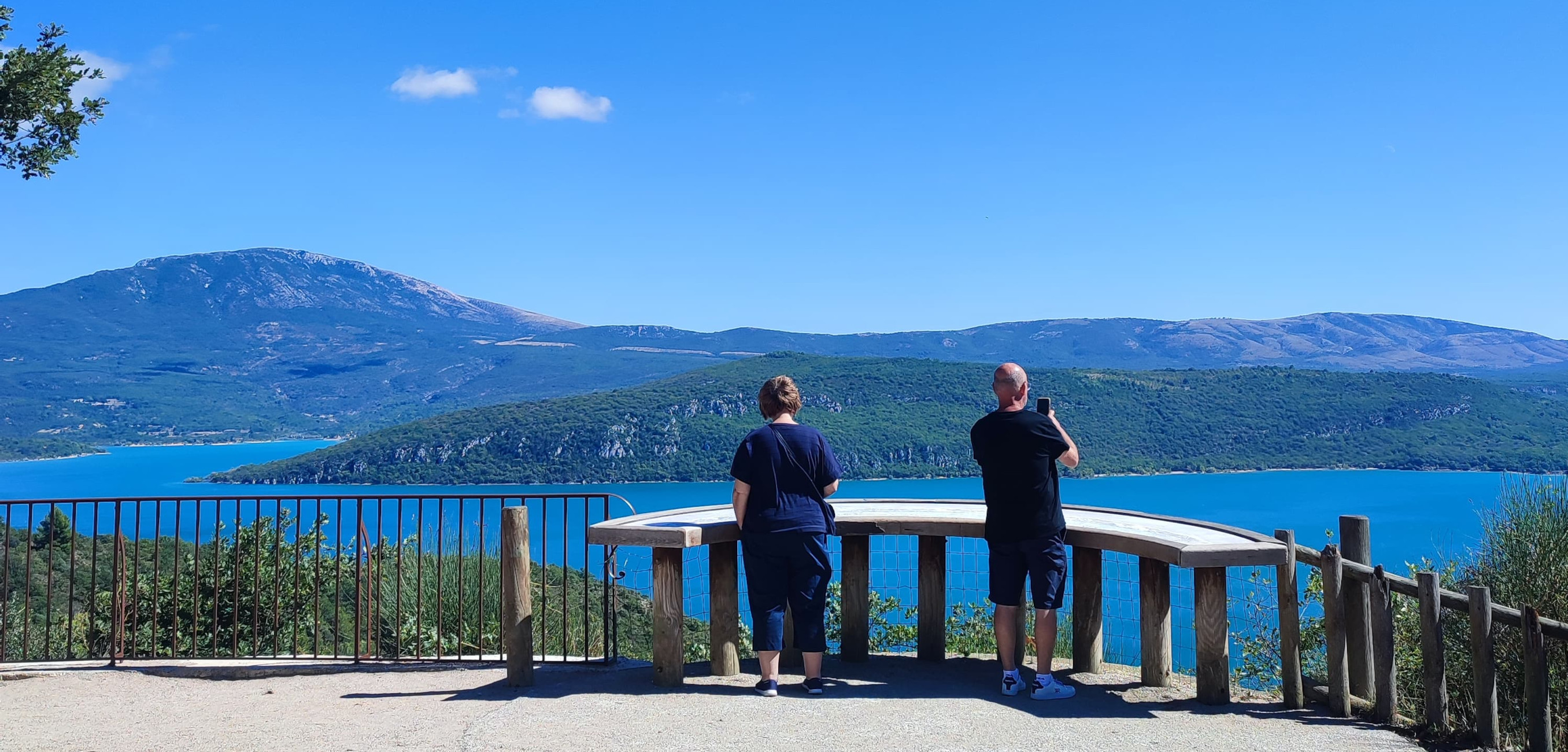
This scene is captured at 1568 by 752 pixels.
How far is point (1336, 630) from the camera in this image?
4.94 meters

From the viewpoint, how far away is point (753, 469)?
16.8ft

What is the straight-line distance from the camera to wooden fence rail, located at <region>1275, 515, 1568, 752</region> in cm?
427

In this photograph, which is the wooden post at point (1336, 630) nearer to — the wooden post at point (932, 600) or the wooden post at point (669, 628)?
the wooden post at point (932, 600)

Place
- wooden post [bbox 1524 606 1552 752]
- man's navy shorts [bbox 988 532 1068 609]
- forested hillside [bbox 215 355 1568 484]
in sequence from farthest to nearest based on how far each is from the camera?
forested hillside [bbox 215 355 1568 484]
man's navy shorts [bbox 988 532 1068 609]
wooden post [bbox 1524 606 1552 752]

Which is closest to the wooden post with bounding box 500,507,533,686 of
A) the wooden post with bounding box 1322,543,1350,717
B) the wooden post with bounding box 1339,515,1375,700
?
the wooden post with bounding box 1322,543,1350,717

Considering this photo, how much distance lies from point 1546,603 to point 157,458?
172 metres

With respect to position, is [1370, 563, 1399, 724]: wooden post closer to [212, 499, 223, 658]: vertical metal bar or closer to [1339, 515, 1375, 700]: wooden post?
[1339, 515, 1375, 700]: wooden post

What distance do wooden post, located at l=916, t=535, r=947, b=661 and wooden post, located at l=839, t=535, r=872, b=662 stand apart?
0.29 meters

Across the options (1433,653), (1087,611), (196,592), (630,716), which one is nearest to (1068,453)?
(1087,611)

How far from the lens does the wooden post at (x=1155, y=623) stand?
5395mm

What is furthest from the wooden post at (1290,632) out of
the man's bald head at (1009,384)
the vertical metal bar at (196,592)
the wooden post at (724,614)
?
the vertical metal bar at (196,592)

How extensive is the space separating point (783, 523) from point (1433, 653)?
2.66 metres

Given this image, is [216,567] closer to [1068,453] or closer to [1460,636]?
[1068,453]

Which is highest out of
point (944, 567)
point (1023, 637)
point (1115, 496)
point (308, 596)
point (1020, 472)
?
point (1020, 472)
